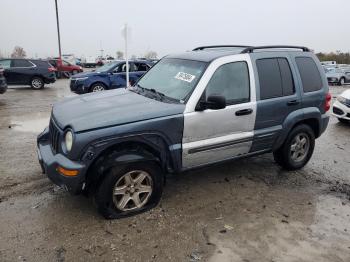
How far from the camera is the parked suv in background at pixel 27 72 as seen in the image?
53.2 ft

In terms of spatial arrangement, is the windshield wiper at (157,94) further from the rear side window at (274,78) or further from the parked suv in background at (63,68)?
the parked suv in background at (63,68)

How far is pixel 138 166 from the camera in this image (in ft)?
12.0

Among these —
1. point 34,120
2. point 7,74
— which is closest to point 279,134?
point 34,120

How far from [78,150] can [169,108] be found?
1.10 m

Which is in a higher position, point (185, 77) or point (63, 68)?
point (185, 77)

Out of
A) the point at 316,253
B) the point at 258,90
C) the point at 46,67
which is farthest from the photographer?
the point at 46,67

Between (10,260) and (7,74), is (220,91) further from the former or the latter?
(7,74)

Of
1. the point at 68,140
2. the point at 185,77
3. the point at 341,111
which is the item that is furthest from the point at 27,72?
the point at 68,140

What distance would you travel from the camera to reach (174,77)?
4453mm

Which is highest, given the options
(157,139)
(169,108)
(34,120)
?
(169,108)

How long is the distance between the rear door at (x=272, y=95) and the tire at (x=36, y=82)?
1492 centimetres

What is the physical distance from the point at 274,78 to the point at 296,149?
126 cm

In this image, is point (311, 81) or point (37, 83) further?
point (37, 83)

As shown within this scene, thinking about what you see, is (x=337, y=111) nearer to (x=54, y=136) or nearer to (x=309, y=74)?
(x=309, y=74)
